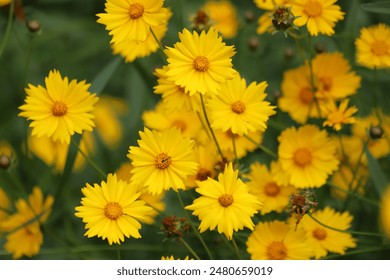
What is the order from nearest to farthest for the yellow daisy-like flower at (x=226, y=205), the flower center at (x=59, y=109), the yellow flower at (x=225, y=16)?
the yellow daisy-like flower at (x=226, y=205) < the flower center at (x=59, y=109) < the yellow flower at (x=225, y=16)

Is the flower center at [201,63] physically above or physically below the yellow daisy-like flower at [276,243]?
above

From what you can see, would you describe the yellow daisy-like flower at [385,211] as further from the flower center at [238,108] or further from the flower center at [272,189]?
the flower center at [238,108]

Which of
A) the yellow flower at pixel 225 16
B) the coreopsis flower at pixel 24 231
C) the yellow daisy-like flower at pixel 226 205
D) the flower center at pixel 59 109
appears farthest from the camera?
the yellow flower at pixel 225 16

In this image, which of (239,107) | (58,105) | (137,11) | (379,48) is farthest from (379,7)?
(58,105)

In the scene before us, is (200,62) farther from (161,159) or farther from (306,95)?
(306,95)

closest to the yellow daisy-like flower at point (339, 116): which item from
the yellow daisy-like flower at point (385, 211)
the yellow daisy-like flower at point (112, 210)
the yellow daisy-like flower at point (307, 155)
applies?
the yellow daisy-like flower at point (307, 155)
